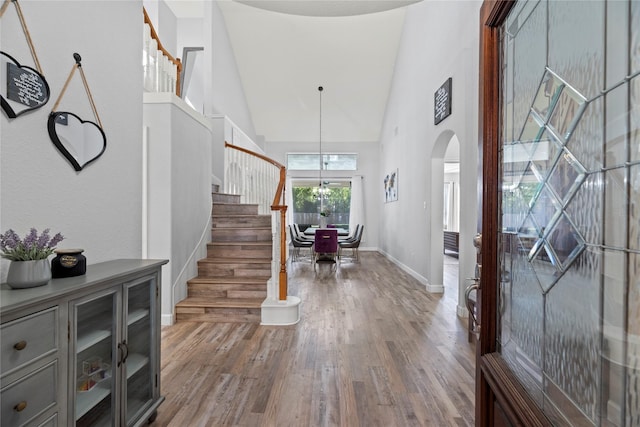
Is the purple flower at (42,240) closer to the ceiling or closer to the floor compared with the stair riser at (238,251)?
closer to the ceiling

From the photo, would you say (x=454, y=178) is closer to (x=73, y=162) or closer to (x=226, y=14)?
(x=226, y=14)

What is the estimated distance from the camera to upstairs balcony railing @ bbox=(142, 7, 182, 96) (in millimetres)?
3650

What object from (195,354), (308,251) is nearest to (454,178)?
(308,251)

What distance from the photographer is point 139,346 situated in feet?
5.96

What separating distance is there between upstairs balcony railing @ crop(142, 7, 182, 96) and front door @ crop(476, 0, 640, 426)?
369 cm

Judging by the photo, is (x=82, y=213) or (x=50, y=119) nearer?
(x=50, y=119)

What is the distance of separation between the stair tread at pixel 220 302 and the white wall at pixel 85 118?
161 cm

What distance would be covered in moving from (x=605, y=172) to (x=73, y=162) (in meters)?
2.21

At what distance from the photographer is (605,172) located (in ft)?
1.98

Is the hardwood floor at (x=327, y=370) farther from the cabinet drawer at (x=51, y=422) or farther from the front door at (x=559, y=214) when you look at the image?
the front door at (x=559, y=214)

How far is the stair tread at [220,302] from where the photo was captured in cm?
368

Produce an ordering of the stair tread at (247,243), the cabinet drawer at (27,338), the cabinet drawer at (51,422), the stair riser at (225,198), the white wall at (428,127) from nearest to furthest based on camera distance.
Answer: the cabinet drawer at (27,338) < the cabinet drawer at (51,422) < the white wall at (428,127) < the stair tread at (247,243) < the stair riser at (225,198)

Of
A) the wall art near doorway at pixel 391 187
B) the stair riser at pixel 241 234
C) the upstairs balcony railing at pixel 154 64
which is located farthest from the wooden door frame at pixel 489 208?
the wall art near doorway at pixel 391 187

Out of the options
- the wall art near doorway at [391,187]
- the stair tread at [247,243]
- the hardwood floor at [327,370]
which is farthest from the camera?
the wall art near doorway at [391,187]
